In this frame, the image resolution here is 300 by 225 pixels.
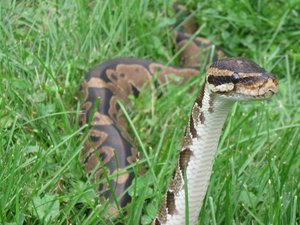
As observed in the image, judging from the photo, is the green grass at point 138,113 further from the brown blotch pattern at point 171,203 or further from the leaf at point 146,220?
the brown blotch pattern at point 171,203

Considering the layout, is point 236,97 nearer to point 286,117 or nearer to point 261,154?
point 261,154

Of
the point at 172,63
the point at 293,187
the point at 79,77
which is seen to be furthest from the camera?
the point at 172,63

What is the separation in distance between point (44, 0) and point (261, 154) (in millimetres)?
2689

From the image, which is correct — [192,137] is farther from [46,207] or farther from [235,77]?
[46,207]

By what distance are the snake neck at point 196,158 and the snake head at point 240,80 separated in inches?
3.4

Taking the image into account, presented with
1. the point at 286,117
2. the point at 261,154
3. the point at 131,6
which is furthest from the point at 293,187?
the point at 131,6

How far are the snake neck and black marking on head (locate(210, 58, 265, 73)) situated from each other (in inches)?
6.7

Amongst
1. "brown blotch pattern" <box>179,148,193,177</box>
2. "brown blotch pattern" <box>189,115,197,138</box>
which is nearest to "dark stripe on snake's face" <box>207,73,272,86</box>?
"brown blotch pattern" <box>189,115,197,138</box>

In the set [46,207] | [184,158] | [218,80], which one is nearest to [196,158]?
[184,158]

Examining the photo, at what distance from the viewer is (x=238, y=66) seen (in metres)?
3.45

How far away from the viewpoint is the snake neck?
3.53m

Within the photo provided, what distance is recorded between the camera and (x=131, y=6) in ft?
21.9

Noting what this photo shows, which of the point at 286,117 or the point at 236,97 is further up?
the point at 236,97

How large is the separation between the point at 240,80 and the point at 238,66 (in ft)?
0.43
